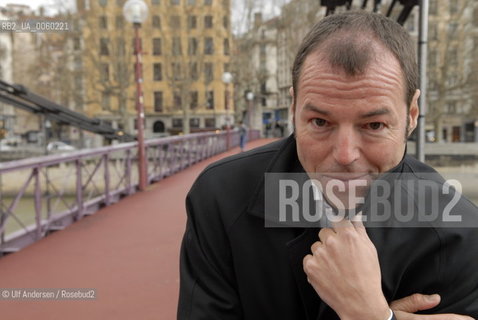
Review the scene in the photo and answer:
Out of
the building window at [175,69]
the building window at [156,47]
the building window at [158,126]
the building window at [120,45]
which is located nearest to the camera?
the building window at [120,45]

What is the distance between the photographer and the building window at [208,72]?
42.2 meters

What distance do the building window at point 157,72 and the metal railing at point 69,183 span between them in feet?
128

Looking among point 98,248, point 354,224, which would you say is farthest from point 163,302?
point 354,224

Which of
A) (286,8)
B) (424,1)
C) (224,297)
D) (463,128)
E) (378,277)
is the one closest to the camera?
(378,277)

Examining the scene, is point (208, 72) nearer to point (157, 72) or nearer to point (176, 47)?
point (176, 47)

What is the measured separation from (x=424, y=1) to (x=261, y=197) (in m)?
2.88

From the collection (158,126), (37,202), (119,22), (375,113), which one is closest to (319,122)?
(375,113)

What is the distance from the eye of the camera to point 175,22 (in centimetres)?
3678

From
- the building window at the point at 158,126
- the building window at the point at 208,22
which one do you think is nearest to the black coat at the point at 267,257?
the building window at the point at 208,22

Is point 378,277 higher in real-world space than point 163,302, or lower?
higher

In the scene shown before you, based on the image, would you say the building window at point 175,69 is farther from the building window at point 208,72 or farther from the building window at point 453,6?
the building window at point 453,6

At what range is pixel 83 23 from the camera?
111ft

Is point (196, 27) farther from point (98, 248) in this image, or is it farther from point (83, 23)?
point (98, 248)

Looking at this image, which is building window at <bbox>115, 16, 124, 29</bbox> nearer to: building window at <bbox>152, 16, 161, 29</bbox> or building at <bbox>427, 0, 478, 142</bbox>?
building window at <bbox>152, 16, 161, 29</bbox>
